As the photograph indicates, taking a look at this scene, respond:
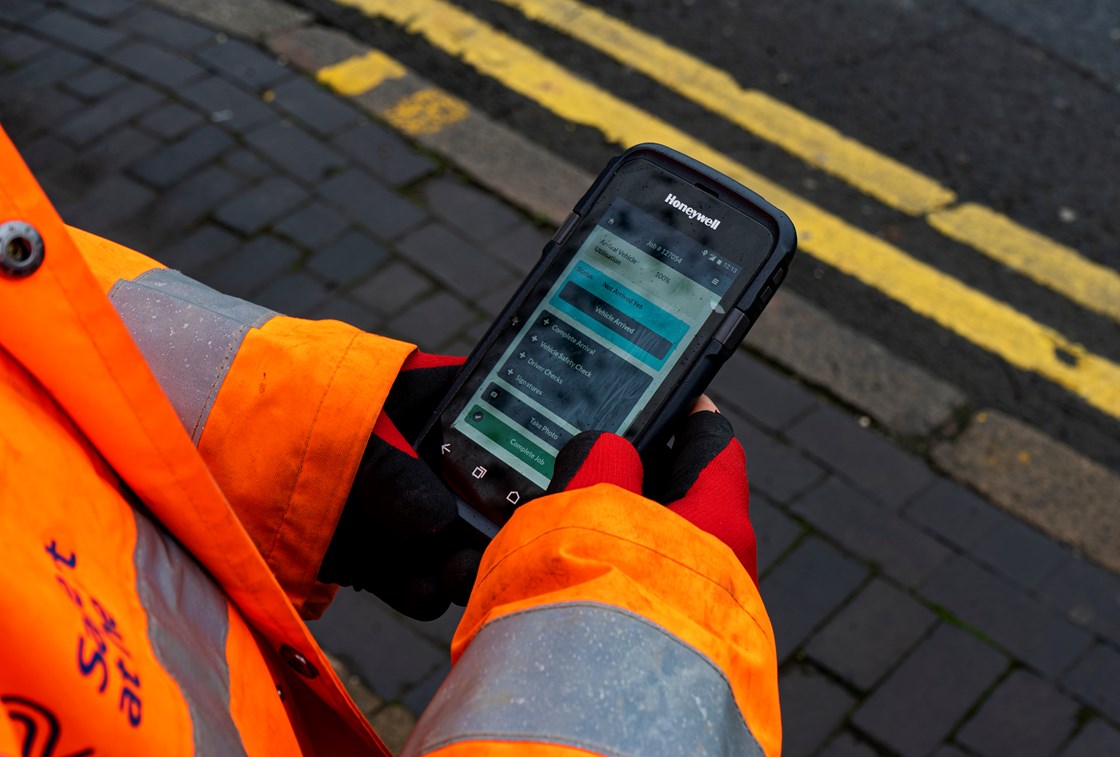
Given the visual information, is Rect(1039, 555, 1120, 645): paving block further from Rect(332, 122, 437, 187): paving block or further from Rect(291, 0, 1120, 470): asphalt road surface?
Rect(332, 122, 437, 187): paving block

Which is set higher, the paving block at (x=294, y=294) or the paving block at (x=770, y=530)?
the paving block at (x=770, y=530)

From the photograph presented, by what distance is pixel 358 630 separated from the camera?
9.48 feet

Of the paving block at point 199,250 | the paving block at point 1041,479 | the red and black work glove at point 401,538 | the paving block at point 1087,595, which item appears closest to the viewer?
the red and black work glove at point 401,538

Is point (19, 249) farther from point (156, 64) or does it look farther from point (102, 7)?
point (102, 7)

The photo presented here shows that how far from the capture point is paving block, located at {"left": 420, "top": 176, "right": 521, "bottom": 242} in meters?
3.88

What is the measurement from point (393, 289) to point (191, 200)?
83cm

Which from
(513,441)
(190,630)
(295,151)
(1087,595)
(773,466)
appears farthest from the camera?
(295,151)

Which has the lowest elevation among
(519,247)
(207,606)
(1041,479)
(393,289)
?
(393,289)

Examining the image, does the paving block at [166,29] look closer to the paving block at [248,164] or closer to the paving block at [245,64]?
the paving block at [245,64]

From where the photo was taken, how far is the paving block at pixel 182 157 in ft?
12.9

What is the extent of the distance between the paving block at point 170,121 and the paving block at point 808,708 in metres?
2.84

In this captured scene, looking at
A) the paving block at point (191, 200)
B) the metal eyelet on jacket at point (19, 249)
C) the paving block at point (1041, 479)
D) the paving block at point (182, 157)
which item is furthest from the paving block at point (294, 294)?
the metal eyelet on jacket at point (19, 249)

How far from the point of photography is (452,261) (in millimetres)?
3746

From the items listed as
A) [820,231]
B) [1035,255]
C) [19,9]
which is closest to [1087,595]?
[1035,255]
